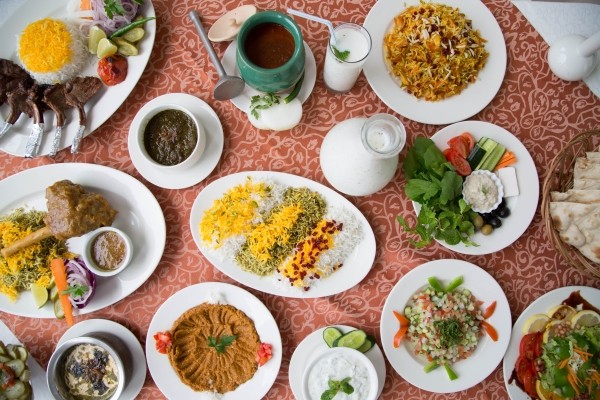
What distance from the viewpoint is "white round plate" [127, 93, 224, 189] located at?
2.14 metres

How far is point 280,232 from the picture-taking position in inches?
80.8

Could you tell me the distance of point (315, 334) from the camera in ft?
6.95

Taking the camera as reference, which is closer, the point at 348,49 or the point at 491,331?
the point at 348,49

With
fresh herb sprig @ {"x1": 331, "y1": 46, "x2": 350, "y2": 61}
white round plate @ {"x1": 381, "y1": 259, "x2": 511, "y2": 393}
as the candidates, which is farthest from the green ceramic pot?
white round plate @ {"x1": 381, "y1": 259, "x2": 511, "y2": 393}

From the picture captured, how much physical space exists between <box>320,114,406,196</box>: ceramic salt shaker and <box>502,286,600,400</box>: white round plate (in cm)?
87

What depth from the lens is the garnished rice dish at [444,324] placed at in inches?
81.2

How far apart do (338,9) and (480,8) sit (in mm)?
614

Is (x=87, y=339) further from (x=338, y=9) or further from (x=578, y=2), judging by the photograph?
(x=578, y=2)

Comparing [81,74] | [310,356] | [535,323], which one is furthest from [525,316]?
[81,74]

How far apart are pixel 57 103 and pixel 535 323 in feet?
7.49

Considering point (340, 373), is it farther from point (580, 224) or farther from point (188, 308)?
point (580, 224)

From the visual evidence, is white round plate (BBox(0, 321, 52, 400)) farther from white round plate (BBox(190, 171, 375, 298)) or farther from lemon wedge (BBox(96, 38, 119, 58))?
lemon wedge (BBox(96, 38, 119, 58))

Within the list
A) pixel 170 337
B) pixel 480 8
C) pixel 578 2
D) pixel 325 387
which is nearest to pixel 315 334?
pixel 325 387

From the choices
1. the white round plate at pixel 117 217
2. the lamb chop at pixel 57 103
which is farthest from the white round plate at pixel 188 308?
the lamb chop at pixel 57 103
